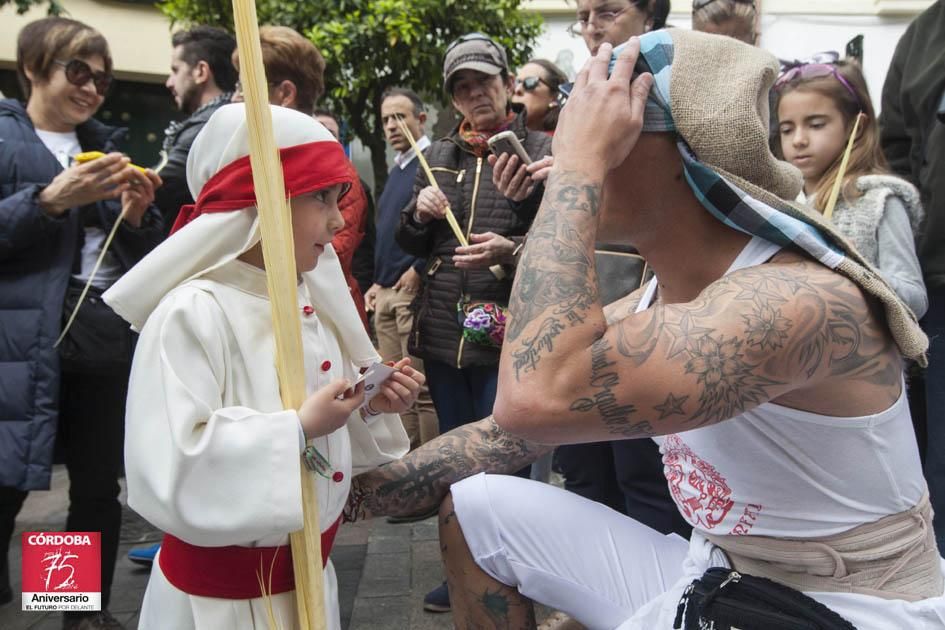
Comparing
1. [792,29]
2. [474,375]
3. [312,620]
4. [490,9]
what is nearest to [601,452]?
[474,375]

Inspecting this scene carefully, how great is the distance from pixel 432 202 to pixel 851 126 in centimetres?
155

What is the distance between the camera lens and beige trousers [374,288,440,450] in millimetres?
4793

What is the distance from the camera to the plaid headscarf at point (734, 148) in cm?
147

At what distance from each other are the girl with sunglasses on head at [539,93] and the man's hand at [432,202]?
1296 millimetres

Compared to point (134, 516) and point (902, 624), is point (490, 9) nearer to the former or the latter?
point (134, 516)

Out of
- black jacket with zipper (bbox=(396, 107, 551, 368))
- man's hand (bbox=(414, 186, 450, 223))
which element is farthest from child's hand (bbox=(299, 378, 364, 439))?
man's hand (bbox=(414, 186, 450, 223))

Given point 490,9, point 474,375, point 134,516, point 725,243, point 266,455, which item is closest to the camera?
point 725,243

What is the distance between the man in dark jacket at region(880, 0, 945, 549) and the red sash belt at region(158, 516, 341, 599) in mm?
2154

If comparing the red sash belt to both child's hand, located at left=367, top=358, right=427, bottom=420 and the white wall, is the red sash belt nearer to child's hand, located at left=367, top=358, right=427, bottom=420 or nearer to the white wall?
child's hand, located at left=367, top=358, right=427, bottom=420

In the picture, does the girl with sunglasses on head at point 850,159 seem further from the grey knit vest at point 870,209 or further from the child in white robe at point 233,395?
the child in white robe at point 233,395

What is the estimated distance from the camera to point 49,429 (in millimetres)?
2791

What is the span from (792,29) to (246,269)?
27.5ft

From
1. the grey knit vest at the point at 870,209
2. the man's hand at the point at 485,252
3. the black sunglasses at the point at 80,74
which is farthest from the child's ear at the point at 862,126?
the black sunglasses at the point at 80,74

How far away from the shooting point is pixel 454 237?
346 centimetres
